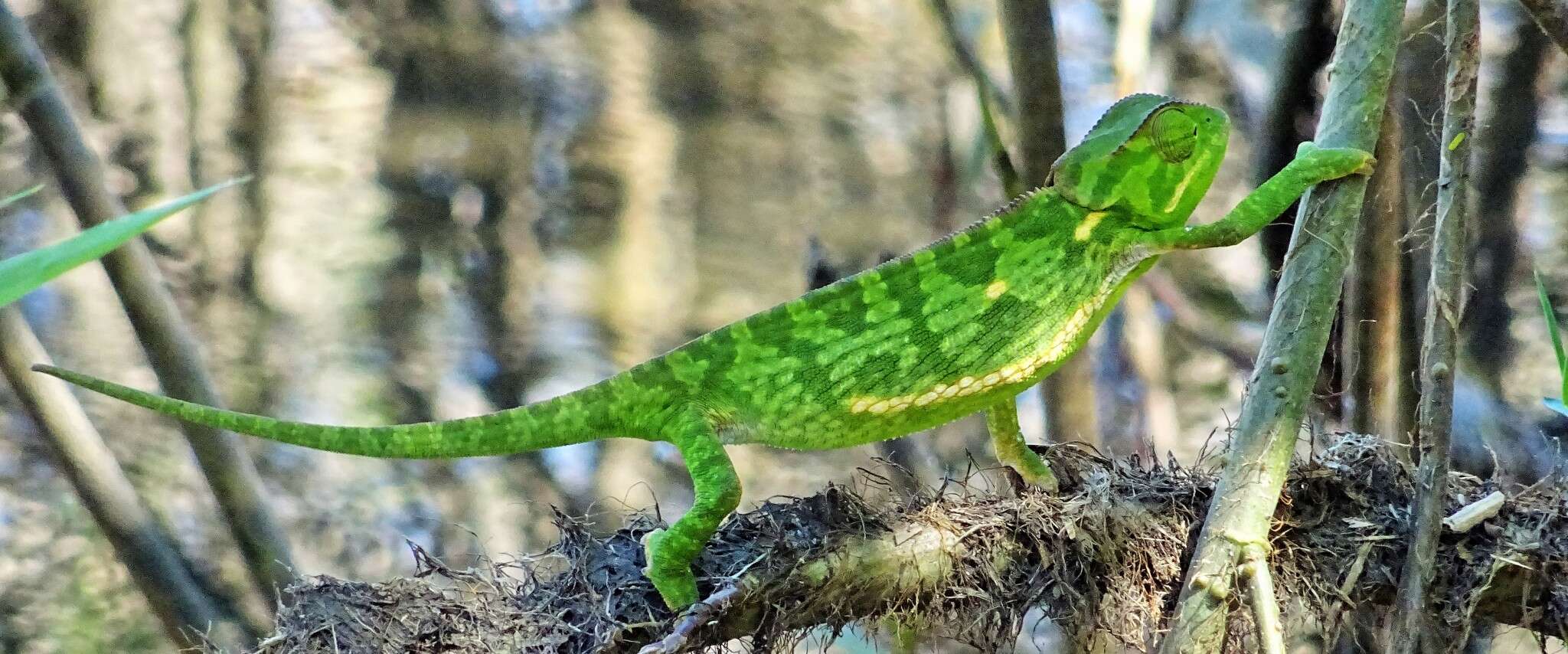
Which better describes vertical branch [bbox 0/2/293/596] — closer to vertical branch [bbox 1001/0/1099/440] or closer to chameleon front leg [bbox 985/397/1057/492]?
chameleon front leg [bbox 985/397/1057/492]

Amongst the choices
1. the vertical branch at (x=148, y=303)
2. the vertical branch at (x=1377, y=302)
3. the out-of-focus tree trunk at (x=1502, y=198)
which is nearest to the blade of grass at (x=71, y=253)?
the vertical branch at (x=148, y=303)

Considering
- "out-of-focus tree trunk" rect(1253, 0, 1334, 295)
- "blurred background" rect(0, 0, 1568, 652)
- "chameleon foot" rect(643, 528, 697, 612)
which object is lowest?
"chameleon foot" rect(643, 528, 697, 612)

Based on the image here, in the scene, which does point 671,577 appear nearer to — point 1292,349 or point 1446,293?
point 1292,349

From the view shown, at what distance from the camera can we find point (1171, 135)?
1.25 metres

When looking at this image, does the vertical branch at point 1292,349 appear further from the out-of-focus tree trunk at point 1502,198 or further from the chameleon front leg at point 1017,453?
the out-of-focus tree trunk at point 1502,198

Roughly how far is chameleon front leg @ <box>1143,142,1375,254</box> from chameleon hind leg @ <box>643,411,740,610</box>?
581 millimetres

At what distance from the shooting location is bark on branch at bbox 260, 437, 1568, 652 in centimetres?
104

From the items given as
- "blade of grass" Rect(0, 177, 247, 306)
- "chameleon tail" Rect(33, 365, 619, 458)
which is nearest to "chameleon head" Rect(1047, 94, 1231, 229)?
"chameleon tail" Rect(33, 365, 619, 458)

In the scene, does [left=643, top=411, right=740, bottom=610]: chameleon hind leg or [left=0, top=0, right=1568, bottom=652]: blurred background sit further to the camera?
[left=0, top=0, right=1568, bottom=652]: blurred background

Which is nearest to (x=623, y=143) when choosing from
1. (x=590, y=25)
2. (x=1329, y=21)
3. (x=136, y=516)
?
(x=590, y=25)

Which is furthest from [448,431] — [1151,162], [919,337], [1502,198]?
[1502,198]

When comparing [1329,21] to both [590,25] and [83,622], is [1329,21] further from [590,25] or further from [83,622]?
[83,622]

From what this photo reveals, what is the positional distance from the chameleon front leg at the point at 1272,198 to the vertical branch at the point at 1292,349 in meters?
0.02

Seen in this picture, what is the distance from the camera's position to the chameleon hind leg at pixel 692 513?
106 cm
